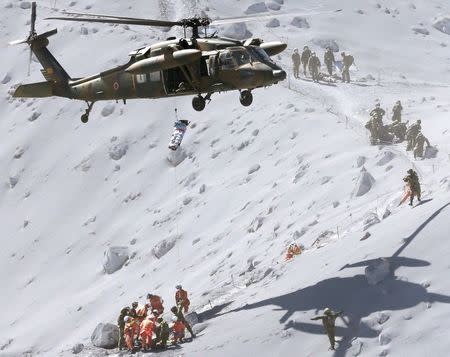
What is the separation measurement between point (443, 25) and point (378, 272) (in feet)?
127

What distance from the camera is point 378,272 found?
62.0ft

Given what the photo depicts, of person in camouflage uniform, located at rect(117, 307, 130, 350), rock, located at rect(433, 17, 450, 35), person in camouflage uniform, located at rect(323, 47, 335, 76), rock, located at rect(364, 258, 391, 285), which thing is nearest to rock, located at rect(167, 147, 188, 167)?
person in camouflage uniform, located at rect(323, 47, 335, 76)

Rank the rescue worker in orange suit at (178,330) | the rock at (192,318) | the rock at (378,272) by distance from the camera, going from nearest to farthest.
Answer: the rock at (378,272), the rescue worker in orange suit at (178,330), the rock at (192,318)

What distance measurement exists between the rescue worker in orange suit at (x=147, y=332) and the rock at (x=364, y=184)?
9.52m

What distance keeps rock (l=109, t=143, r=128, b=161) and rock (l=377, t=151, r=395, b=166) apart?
52.7ft

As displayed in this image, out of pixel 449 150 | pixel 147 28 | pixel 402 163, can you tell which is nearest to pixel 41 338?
pixel 402 163

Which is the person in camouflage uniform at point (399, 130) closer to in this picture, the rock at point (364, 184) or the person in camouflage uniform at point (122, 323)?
the rock at point (364, 184)

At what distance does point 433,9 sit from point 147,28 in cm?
2117

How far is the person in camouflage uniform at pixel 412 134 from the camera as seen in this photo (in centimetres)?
2947

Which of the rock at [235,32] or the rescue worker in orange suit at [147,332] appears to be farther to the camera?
the rock at [235,32]

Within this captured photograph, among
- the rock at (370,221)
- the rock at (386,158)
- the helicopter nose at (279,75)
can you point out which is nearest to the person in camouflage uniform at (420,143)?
the rock at (386,158)

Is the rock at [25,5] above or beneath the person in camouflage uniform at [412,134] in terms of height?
beneath

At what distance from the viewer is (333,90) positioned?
40.0 meters

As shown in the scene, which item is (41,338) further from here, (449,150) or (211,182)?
(449,150)
